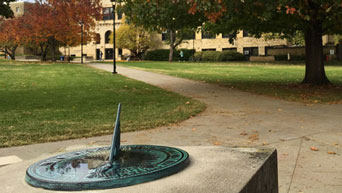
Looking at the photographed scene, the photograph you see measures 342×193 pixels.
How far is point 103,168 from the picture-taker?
307cm

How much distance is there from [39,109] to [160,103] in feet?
11.0

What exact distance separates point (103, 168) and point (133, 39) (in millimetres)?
63218

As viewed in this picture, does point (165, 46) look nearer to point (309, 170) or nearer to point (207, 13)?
point (207, 13)

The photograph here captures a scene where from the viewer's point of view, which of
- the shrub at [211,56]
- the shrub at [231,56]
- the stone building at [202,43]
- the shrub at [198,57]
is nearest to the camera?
the shrub at [231,56]

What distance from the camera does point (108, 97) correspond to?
13055mm

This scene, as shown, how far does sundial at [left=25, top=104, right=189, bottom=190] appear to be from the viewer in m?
2.80

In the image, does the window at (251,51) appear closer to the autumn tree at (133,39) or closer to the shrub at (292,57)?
the shrub at (292,57)

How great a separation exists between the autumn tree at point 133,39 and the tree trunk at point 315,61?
151 ft

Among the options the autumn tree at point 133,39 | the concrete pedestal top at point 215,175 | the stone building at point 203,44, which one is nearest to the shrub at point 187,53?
the stone building at point 203,44

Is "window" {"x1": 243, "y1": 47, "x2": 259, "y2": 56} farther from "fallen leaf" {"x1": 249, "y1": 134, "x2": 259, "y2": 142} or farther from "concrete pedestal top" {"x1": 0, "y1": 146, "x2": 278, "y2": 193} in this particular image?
"concrete pedestal top" {"x1": 0, "y1": 146, "x2": 278, "y2": 193}

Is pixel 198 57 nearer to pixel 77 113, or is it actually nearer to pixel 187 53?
pixel 187 53

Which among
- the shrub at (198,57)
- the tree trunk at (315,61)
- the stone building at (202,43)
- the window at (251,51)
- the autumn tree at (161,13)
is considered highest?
the stone building at (202,43)

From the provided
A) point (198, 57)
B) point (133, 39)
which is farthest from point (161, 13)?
point (133, 39)

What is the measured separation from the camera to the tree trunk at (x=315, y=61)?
56.9ft
